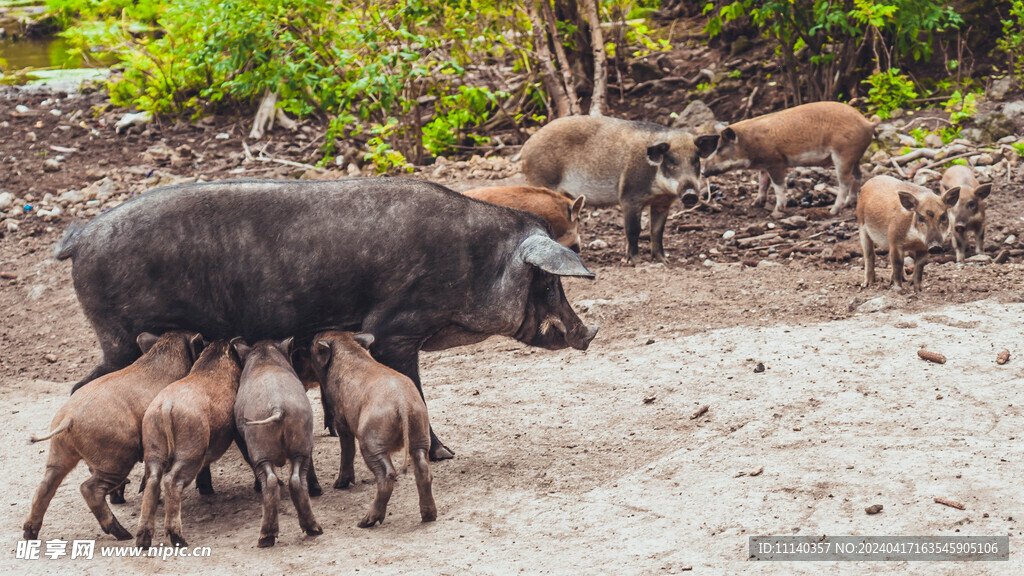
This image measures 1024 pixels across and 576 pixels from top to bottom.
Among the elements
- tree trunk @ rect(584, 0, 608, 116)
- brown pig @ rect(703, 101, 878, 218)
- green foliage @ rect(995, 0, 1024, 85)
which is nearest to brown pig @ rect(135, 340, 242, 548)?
brown pig @ rect(703, 101, 878, 218)

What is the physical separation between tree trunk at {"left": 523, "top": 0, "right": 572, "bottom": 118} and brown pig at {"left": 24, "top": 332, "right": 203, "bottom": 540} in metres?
8.21

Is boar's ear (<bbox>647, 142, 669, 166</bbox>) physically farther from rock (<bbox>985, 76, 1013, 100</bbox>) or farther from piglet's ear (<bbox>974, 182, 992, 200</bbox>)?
rock (<bbox>985, 76, 1013, 100</bbox>)

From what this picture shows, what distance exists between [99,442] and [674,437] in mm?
2918

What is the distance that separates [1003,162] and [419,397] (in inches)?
325

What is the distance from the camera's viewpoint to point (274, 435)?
4.63 metres

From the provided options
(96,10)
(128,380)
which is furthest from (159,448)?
(96,10)

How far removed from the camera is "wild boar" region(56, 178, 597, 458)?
521cm

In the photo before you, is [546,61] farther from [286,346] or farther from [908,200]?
[286,346]

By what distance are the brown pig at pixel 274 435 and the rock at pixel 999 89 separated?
10302 millimetres

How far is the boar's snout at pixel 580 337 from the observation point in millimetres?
6008

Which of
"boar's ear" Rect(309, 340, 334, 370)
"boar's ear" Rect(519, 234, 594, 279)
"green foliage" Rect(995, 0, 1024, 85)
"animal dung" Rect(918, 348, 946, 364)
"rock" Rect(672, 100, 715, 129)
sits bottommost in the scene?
"animal dung" Rect(918, 348, 946, 364)

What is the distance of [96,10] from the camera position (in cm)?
1672

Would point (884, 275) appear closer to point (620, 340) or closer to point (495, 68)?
point (620, 340)

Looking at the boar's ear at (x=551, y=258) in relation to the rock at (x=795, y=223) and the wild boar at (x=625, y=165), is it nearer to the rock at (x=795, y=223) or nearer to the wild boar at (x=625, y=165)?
the wild boar at (x=625, y=165)
